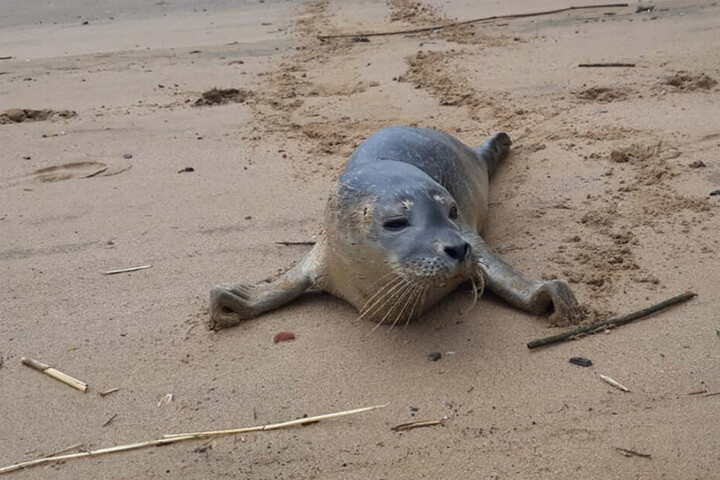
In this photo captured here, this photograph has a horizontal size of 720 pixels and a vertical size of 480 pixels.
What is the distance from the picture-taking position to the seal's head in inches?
104

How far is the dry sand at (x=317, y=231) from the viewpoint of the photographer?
93.7 inches

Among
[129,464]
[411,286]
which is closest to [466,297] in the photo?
[411,286]

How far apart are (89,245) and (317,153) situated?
1.58 meters

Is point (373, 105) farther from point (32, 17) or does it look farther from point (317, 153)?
point (32, 17)

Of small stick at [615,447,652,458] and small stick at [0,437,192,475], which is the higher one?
small stick at [615,447,652,458]

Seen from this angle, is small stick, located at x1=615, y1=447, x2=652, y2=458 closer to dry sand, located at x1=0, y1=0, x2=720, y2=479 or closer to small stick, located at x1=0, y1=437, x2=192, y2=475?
dry sand, located at x1=0, y1=0, x2=720, y2=479

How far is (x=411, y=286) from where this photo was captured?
269cm

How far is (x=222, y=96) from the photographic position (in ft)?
20.7

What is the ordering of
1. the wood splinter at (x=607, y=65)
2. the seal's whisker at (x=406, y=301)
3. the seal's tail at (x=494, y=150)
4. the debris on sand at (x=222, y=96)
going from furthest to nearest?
1. the debris on sand at (x=222, y=96)
2. the wood splinter at (x=607, y=65)
3. the seal's tail at (x=494, y=150)
4. the seal's whisker at (x=406, y=301)

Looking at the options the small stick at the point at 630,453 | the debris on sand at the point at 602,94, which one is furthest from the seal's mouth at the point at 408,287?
the debris on sand at the point at 602,94

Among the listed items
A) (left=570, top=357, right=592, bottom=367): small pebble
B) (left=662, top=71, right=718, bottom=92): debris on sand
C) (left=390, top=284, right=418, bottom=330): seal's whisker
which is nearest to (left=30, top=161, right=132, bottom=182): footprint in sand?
(left=390, top=284, right=418, bottom=330): seal's whisker

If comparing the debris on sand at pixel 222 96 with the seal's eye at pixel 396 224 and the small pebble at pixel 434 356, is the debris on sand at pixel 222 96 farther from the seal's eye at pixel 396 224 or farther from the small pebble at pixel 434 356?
the small pebble at pixel 434 356

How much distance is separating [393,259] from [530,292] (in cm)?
58

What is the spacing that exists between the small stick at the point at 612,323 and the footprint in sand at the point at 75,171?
3.07 meters
